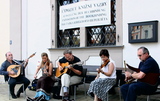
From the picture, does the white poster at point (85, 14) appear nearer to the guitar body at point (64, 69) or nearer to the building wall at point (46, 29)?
the building wall at point (46, 29)

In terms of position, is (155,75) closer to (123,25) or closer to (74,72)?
(74,72)

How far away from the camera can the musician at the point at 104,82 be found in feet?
15.6

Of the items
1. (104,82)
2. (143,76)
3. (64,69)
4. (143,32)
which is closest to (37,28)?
(64,69)

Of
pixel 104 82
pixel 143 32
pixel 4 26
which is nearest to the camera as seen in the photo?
pixel 104 82

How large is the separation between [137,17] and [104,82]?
241cm

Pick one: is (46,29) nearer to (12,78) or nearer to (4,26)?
(4,26)

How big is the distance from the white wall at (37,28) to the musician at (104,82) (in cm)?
391

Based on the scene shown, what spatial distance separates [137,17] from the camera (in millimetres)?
6152

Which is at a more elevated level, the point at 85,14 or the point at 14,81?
the point at 85,14

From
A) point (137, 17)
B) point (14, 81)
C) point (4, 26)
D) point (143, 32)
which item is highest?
point (4, 26)

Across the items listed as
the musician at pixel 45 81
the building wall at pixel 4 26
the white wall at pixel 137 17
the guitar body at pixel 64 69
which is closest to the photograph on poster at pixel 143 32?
the white wall at pixel 137 17

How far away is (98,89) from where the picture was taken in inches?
187

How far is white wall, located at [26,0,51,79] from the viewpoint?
851cm

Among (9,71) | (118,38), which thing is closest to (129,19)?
(118,38)
